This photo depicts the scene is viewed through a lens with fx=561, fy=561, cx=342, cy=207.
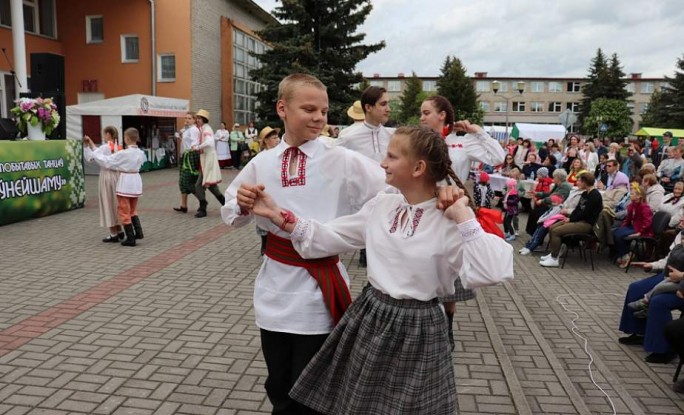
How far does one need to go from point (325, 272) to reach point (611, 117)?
61220 mm

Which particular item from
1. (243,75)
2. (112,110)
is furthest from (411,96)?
(112,110)

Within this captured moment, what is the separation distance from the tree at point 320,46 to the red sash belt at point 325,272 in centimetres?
2229

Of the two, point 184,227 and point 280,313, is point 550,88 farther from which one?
point 280,313

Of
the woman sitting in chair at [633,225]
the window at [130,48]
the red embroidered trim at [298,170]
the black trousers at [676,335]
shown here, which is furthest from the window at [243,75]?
the red embroidered trim at [298,170]

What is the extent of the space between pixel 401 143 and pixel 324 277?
0.71m

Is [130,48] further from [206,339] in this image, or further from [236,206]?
[236,206]

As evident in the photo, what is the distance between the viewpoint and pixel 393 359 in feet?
7.48

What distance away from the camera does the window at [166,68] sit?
2464cm

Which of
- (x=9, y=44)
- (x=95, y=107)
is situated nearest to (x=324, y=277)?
(x=95, y=107)

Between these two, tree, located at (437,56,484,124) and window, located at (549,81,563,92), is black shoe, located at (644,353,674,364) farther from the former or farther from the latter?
window, located at (549,81,563,92)

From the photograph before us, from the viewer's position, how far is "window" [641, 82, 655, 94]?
3433 inches

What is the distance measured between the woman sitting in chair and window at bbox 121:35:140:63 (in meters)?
22.0

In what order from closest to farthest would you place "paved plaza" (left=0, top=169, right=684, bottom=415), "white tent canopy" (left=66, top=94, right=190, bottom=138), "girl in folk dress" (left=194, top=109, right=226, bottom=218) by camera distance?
"paved plaza" (left=0, top=169, right=684, bottom=415)
"girl in folk dress" (left=194, top=109, right=226, bottom=218)
"white tent canopy" (left=66, top=94, right=190, bottom=138)


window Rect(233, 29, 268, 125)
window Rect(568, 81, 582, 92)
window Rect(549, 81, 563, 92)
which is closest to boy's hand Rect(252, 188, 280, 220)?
window Rect(233, 29, 268, 125)
